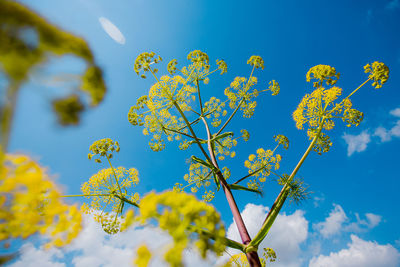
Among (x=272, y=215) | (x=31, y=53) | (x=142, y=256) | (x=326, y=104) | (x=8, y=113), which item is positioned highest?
(x=326, y=104)

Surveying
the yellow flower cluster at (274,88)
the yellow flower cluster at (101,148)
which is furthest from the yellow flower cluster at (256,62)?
the yellow flower cluster at (101,148)

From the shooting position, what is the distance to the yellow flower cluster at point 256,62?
5.95m

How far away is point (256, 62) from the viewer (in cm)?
601

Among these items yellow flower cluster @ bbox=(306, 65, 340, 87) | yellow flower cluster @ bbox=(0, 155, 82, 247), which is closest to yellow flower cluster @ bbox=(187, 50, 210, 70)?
yellow flower cluster @ bbox=(306, 65, 340, 87)

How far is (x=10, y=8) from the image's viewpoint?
1.00m

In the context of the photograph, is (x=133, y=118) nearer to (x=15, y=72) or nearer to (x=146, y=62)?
(x=146, y=62)

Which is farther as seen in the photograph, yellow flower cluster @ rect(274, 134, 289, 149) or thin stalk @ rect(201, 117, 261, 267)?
yellow flower cluster @ rect(274, 134, 289, 149)

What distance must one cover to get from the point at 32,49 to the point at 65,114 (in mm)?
378

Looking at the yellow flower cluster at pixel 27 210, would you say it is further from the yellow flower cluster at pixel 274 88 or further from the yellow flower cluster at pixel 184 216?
the yellow flower cluster at pixel 274 88

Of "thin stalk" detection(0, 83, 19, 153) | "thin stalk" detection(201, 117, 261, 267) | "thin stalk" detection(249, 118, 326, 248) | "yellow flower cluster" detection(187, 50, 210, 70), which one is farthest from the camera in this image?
"yellow flower cluster" detection(187, 50, 210, 70)

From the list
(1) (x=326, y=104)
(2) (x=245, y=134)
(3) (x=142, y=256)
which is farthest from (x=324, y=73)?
(3) (x=142, y=256)

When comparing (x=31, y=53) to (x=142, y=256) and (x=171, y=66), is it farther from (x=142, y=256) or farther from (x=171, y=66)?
(x=171, y=66)

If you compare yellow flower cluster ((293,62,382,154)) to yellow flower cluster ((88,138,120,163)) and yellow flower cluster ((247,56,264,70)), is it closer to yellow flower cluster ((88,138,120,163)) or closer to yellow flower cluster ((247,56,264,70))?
yellow flower cluster ((247,56,264,70))

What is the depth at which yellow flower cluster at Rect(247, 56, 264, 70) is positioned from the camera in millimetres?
5945
